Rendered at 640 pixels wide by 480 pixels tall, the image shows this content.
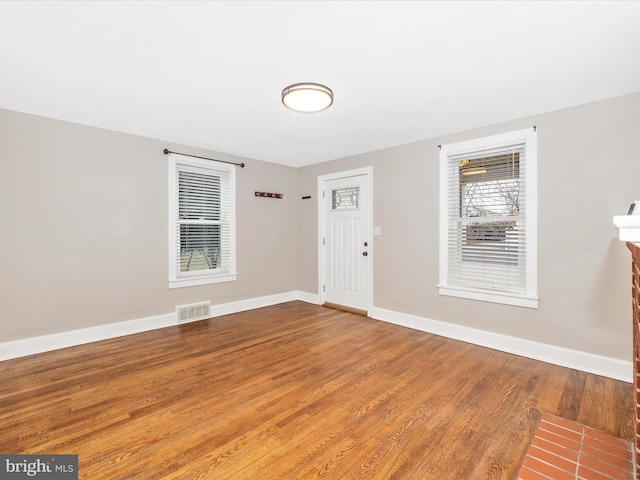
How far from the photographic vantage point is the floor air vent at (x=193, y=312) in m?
4.22

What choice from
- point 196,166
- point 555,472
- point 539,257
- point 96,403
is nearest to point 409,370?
point 555,472

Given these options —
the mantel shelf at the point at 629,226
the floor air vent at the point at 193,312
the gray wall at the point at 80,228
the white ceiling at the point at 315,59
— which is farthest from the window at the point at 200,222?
the mantel shelf at the point at 629,226

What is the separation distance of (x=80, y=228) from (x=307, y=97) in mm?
2923

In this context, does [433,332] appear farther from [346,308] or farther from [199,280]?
[199,280]

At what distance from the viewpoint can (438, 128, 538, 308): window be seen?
3.18 meters

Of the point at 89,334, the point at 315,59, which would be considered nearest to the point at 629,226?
the point at 315,59

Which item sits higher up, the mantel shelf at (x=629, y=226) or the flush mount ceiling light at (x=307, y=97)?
the flush mount ceiling light at (x=307, y=97)

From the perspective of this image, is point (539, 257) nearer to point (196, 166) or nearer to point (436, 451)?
point (436, 451)

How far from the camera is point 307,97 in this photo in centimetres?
262

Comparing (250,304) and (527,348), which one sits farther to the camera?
(250,304)

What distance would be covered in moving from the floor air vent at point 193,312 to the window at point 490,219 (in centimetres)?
324

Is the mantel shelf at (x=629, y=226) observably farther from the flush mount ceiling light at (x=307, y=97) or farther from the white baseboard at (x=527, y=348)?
the white baseboard at (x=527, y=348)

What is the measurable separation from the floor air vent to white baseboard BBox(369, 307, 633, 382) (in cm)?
264

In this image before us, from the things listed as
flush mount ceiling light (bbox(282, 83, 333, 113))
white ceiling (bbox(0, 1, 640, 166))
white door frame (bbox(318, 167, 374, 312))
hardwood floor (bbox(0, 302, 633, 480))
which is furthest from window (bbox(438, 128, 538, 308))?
flush mount ceiling light (bbox(282, 83, 333, 113))
